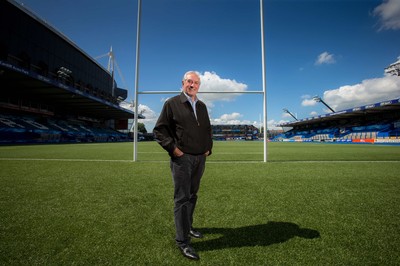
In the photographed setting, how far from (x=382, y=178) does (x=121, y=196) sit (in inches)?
235

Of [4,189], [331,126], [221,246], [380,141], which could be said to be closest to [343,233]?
[221,246]

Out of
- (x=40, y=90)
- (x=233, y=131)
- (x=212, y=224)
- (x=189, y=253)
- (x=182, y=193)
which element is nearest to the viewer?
(x=189, y=253)

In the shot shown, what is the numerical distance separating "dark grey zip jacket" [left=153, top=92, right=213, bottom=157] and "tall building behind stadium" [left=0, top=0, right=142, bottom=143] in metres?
29.2

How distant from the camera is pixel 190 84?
7.18 feet

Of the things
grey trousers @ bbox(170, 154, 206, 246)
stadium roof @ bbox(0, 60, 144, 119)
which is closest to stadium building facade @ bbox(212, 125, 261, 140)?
stadium roof @ bbox(0, 60, 144, 119)

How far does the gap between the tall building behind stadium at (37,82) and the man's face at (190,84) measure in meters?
29.1

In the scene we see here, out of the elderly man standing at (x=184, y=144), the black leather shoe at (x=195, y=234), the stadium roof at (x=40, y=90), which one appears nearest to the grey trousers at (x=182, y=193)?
the elderly man standing at (x=184, y=144)

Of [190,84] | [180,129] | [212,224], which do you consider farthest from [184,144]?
[212,224]

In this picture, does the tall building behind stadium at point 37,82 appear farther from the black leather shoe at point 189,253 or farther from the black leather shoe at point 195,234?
the black leather shoe at point 189,253

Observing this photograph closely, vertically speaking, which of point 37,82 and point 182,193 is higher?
point 37,82

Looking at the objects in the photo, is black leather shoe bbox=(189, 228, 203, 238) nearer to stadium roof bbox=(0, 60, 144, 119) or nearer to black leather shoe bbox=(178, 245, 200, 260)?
black leather shoe bbox=(178, 245, 200, 260)

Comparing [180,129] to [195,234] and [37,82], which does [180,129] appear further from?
[37,82]

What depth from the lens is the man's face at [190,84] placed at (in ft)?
7.20

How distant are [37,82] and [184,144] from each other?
115 feet
